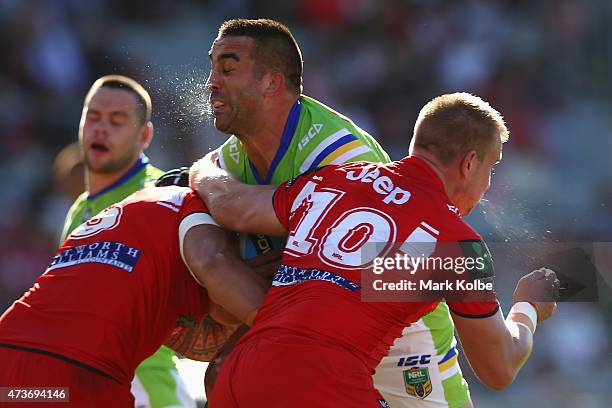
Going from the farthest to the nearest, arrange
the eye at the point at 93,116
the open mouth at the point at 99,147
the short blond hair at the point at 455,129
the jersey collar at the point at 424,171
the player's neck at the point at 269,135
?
the eye at the point at 93,116
the open mouth at the point at 99,147
the player's neck at the point at 269,135
the short blond hair at the point at 455,129
the jersey collar at the point at 424,171

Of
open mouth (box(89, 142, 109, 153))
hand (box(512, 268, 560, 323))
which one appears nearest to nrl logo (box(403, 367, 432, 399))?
hand (box(512, 268, 560, 323))

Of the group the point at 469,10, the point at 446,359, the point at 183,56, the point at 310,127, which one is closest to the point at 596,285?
the point at 446,359

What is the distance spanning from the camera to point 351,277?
397 cm

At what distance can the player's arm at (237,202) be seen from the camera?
179 inches

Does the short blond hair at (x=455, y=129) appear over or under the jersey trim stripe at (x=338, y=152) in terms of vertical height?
under

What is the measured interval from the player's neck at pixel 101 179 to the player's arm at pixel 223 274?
2843 mm

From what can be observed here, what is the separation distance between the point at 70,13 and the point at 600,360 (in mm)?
7763

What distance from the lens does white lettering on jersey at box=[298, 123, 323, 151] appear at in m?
5.17

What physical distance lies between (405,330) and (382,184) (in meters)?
1.30

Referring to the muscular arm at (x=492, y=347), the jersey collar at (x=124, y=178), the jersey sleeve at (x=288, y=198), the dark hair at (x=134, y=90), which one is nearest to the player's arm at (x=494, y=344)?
the muscular arm at (x=492, y=347)

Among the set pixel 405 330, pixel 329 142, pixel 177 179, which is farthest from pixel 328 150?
Result: pixel 405 330

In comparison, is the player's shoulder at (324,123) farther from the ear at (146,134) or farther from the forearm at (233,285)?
the ear at (146,134)

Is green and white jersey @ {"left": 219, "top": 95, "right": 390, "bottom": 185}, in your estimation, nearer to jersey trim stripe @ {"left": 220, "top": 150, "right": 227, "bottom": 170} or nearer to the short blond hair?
jersey trim stripe @ {"left": 220, "top": 150, "right": 227, "bottom": 170}

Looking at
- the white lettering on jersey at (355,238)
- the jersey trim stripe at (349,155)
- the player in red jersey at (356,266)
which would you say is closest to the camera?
the player in red jersey at (356,266)
